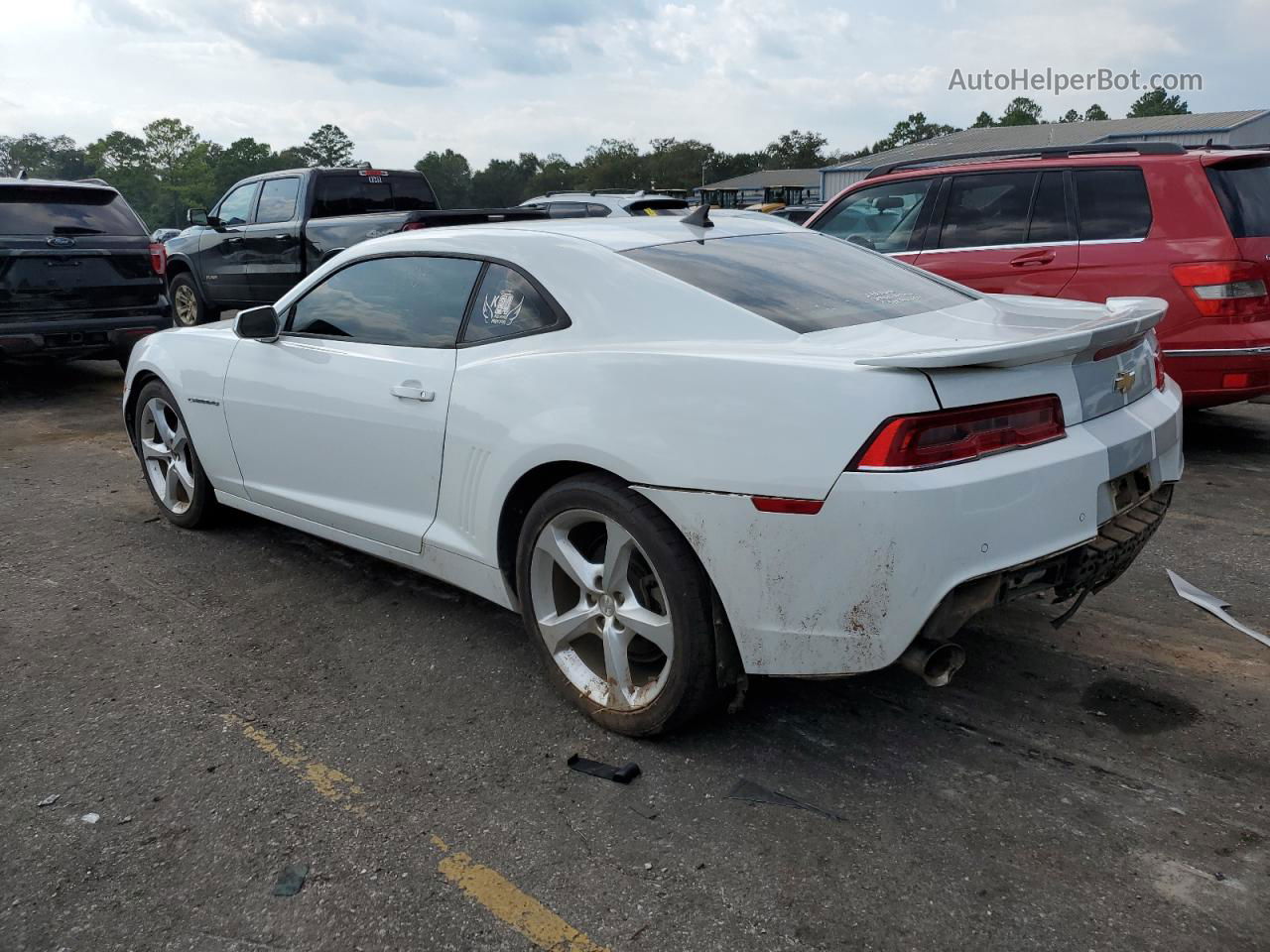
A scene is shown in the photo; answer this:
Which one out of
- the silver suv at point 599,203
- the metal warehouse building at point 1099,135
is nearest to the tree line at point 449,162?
the metal warehouse building at point 1099,135

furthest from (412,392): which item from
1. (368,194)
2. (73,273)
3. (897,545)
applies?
(368,194)

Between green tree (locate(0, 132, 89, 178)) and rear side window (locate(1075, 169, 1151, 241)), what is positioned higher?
green tree (locate(0, 132, 89, 178))

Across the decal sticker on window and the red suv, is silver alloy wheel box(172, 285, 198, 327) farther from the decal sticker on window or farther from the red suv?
the decal sticker on window

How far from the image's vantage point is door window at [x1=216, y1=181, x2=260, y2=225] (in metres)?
11.6

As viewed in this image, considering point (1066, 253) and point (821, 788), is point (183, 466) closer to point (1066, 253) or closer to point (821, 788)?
point (821, 788)

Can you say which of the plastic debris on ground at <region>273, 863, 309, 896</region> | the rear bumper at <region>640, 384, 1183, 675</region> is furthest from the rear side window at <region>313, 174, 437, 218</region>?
the plastic debris on ground at <region>273, 863, 309, 896</region>

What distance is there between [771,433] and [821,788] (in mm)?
972

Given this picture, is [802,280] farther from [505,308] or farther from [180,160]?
[180,160]

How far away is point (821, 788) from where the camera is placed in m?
2.71

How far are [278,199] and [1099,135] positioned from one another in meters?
47.3

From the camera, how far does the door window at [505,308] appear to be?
3199mm

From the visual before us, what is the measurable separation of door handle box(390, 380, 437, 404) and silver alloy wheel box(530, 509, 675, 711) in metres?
0.67

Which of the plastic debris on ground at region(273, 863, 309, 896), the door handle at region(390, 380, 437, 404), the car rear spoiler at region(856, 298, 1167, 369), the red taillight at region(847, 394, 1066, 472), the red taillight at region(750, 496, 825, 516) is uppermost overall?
the car rear spoiler at region(856, 298, 1167, 369)

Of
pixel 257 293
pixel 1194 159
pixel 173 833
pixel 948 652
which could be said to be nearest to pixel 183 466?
pixel 173 833
